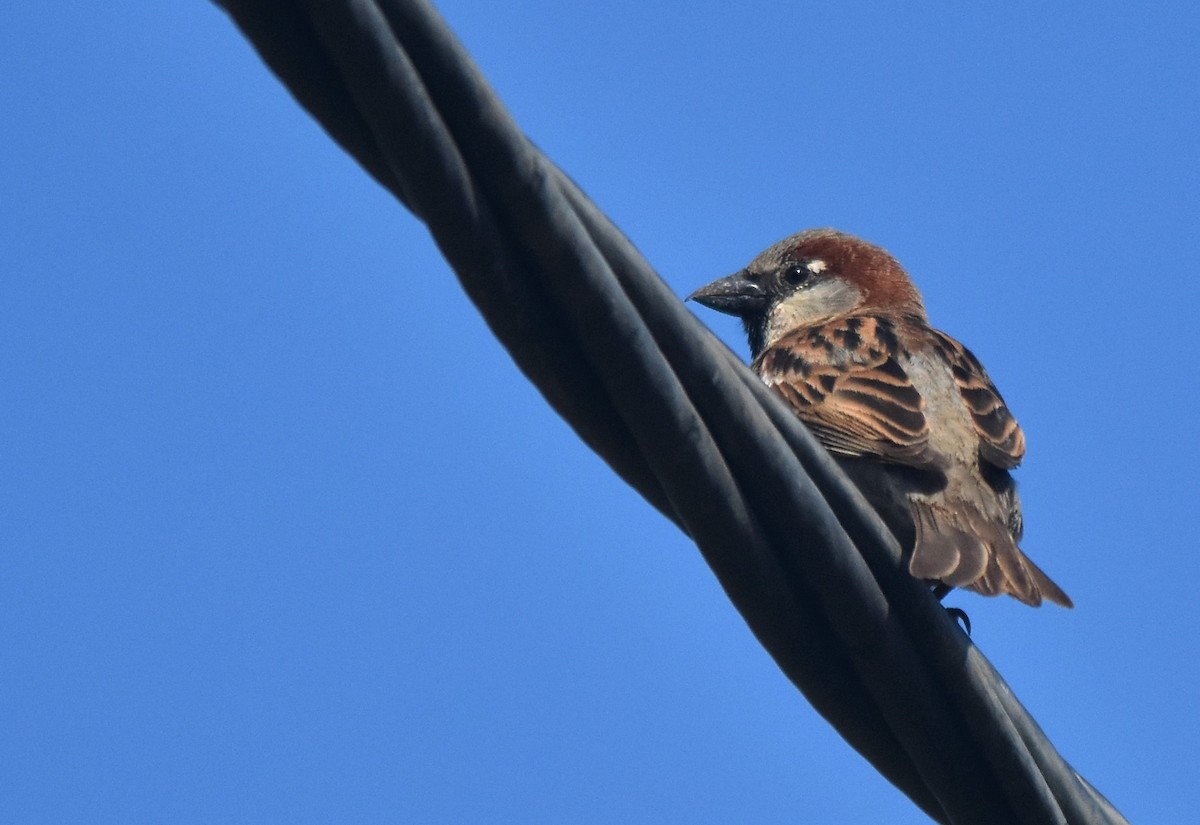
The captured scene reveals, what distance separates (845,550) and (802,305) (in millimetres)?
5936

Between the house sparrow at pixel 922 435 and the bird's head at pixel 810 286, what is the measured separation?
1357mm

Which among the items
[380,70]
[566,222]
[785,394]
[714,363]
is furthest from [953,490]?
[380,70]

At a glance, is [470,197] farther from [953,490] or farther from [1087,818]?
[953,490]

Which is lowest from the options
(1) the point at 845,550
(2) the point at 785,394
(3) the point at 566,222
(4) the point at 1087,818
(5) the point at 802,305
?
(4) the point at 1087,818

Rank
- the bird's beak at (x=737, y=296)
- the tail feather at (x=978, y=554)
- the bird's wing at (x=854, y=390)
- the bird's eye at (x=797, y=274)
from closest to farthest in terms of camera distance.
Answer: the tail feather at (x=978, y=554)
the bird's wing at (x=854, y=390)
the bird's eye at (x=797, y=274)
the bird's beak at (x=737, y=296)

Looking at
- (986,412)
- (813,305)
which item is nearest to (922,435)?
(986,412)

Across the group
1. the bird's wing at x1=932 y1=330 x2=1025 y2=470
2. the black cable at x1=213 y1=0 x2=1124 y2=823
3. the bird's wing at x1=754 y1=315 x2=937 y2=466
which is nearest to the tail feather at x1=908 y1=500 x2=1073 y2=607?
the bird's wing at x1=754 y1=315 x2=937 y2=466

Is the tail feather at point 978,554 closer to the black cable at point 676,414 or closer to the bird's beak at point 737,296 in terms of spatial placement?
the black cable at point 676,414

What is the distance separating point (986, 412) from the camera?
6480 mm

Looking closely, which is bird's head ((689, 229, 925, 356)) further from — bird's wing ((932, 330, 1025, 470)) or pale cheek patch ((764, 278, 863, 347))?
bird's wing ((932, 330, 1025, 470))

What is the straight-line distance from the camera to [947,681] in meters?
3.52

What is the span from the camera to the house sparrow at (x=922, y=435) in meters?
5.53

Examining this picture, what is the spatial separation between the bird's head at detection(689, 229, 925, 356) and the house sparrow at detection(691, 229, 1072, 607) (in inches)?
53.4

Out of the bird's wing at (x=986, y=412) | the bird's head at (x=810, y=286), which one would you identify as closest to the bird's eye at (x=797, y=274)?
the bird's head at (x=810, y=286)
